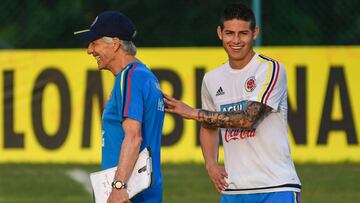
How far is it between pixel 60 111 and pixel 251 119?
8.92 metres

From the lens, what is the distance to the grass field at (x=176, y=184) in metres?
12.6

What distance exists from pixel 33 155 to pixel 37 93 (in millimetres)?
836

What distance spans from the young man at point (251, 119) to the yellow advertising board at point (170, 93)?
8321 mm

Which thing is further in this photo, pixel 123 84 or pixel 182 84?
pixel 182 84

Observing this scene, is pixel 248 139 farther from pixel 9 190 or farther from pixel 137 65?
pixel 9 190

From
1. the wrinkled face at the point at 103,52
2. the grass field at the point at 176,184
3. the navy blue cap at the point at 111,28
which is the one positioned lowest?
the grass field at the point at 176,184

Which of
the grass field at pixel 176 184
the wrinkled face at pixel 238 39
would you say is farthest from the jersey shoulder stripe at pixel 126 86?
the grass field at pixel 176 184

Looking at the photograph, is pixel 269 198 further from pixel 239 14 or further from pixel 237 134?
pixel 239 14

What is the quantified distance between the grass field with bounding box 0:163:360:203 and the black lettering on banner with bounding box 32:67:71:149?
38cm

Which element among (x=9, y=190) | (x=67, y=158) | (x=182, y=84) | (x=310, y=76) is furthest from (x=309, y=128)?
(x=9, y=190)

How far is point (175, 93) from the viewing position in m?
15.9

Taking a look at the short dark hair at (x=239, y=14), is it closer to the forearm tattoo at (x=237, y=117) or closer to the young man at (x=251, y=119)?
the young man at (x=251, y=119)

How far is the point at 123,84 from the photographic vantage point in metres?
6.86

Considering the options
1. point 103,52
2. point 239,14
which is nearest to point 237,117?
point 239,14
